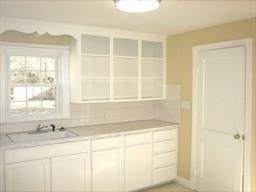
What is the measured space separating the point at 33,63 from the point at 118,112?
57.7 inches

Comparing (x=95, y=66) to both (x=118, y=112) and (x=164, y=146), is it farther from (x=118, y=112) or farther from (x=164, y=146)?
(x=164, y=146)

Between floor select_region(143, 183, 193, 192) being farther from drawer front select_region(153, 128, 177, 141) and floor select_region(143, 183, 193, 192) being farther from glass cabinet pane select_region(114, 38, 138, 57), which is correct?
glass cabinet pane select_region(114, 38, 138, 57)

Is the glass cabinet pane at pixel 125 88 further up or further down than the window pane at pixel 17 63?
further down

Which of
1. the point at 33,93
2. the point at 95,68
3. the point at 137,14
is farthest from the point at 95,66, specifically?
the point at 137,14

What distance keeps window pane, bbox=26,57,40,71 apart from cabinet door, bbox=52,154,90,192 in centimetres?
130

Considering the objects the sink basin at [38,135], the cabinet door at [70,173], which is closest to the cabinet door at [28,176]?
the cabinet door at [70,173]

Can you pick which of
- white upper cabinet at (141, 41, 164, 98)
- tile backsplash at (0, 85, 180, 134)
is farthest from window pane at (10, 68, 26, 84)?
white upper cabinet at (141, 41, 164, 98)

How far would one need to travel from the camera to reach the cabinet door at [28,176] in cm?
283

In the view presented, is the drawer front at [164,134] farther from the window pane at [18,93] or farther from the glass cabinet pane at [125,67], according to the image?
the window pane at [18,93]

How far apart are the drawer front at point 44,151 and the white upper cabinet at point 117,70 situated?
0.64m

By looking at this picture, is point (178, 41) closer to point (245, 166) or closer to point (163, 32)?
point (163, 32)

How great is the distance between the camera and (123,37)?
12.5 ft

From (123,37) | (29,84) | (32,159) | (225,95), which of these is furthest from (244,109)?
(29,84)

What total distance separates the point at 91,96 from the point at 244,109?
193cm
